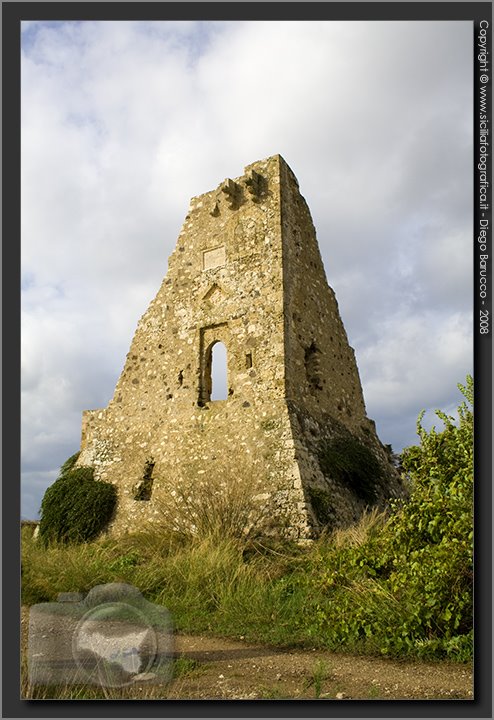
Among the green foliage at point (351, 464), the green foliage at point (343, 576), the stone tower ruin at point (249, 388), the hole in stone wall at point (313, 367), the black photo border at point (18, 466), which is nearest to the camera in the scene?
the black photo border at point (18, 466)

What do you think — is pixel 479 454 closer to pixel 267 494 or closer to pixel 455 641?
pixel 455 641

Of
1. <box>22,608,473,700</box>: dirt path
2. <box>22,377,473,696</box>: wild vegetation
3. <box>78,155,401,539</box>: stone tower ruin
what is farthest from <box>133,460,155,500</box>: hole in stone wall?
<box>22,608,473,700</box>: dirt path

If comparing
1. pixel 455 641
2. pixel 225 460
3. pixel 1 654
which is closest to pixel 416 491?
pixel 455 641

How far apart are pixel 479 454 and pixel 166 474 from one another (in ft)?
30.0

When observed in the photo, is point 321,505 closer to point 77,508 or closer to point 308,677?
point 308,677

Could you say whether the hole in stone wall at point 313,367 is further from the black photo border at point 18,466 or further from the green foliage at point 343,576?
the black photo border at point 18,466

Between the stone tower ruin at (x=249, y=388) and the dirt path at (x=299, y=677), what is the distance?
4116mm

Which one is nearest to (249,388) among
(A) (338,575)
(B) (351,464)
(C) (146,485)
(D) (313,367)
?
(D) (313,367)

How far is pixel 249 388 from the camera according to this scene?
11.8 meters

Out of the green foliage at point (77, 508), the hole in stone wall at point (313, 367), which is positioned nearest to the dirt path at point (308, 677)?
the green foliage at point (77, 508)

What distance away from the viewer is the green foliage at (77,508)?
39.9 ft

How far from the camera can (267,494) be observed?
10.4m

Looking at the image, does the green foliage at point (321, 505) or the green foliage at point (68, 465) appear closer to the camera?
the green foliage at point (321, 505)

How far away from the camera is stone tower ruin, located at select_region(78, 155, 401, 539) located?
1080 centimetres
